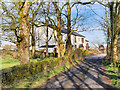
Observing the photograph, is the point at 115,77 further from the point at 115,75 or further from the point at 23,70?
the point at 23,70

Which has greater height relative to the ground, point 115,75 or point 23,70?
point 23,70

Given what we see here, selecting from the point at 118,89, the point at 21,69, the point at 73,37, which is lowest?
→ the point at 118,89

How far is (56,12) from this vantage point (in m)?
20.8

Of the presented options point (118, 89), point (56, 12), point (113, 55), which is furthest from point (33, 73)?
point (56, 12)

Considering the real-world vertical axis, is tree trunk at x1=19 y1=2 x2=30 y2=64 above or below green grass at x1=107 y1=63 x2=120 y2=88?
above

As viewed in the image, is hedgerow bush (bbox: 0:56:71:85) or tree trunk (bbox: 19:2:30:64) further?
tree trunk (bbox: 19:2:30:64)

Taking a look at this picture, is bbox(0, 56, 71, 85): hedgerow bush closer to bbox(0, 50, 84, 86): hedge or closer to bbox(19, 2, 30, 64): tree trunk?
bbox(0, 50, 84, 86): hedge

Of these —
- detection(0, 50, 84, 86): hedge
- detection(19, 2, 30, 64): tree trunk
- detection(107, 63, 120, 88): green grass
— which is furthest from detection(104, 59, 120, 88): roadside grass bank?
detection(19, 2, 30, 64): tree trunk

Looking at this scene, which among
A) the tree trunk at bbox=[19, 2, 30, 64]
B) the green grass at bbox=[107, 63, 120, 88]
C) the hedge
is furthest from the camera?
the tree trunk at bbox=[19, 2, 30, 64]

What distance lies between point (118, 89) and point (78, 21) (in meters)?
15.5

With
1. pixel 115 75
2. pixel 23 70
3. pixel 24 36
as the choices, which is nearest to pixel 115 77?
pixel 115 75

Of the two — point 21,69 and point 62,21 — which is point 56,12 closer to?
point 62,21

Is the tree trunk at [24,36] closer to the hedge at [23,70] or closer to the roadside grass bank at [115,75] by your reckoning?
the hedge at [23,70]

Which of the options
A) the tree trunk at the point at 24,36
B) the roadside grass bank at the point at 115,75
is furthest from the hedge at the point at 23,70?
the roadside grass bank at the point at 115,75
